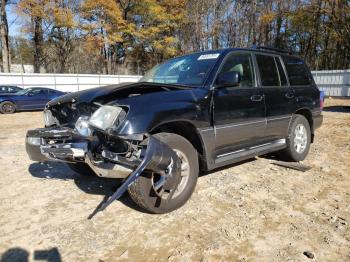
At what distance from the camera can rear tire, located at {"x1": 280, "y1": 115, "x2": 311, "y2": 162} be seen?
205 inches

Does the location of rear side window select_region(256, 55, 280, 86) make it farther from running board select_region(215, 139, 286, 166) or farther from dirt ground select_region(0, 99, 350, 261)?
dirt ground select_region(0, 99, 350, 261)

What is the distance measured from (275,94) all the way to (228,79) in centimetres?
136

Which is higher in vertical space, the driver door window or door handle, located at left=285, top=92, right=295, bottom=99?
the driver door window

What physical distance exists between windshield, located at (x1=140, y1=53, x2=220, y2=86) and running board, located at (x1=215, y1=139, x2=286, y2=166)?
0.94 metres

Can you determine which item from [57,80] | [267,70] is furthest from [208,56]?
[57,80]

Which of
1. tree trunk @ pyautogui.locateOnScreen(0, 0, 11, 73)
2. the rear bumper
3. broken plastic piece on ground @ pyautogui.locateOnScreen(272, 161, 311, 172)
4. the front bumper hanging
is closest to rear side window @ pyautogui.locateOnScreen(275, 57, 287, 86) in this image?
the rear bumper

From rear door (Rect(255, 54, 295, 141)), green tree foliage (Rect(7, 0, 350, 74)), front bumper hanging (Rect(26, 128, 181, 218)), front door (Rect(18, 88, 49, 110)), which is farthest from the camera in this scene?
green tree foliage (Rect(7, 0, 350, 74))

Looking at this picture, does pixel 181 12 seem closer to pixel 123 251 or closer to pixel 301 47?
pixel 301 47

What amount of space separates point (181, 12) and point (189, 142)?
33101mm

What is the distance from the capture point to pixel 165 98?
3256 mm

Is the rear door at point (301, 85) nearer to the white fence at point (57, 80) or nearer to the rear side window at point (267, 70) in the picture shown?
the rear side window at point (267, 70)

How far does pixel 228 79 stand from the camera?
3.68 m

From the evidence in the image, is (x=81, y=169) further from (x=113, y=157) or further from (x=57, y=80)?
(x=57, y=80)

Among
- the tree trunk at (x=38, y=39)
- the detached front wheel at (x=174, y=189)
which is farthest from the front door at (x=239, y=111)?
the tree trunk at (x=38, y=39)
